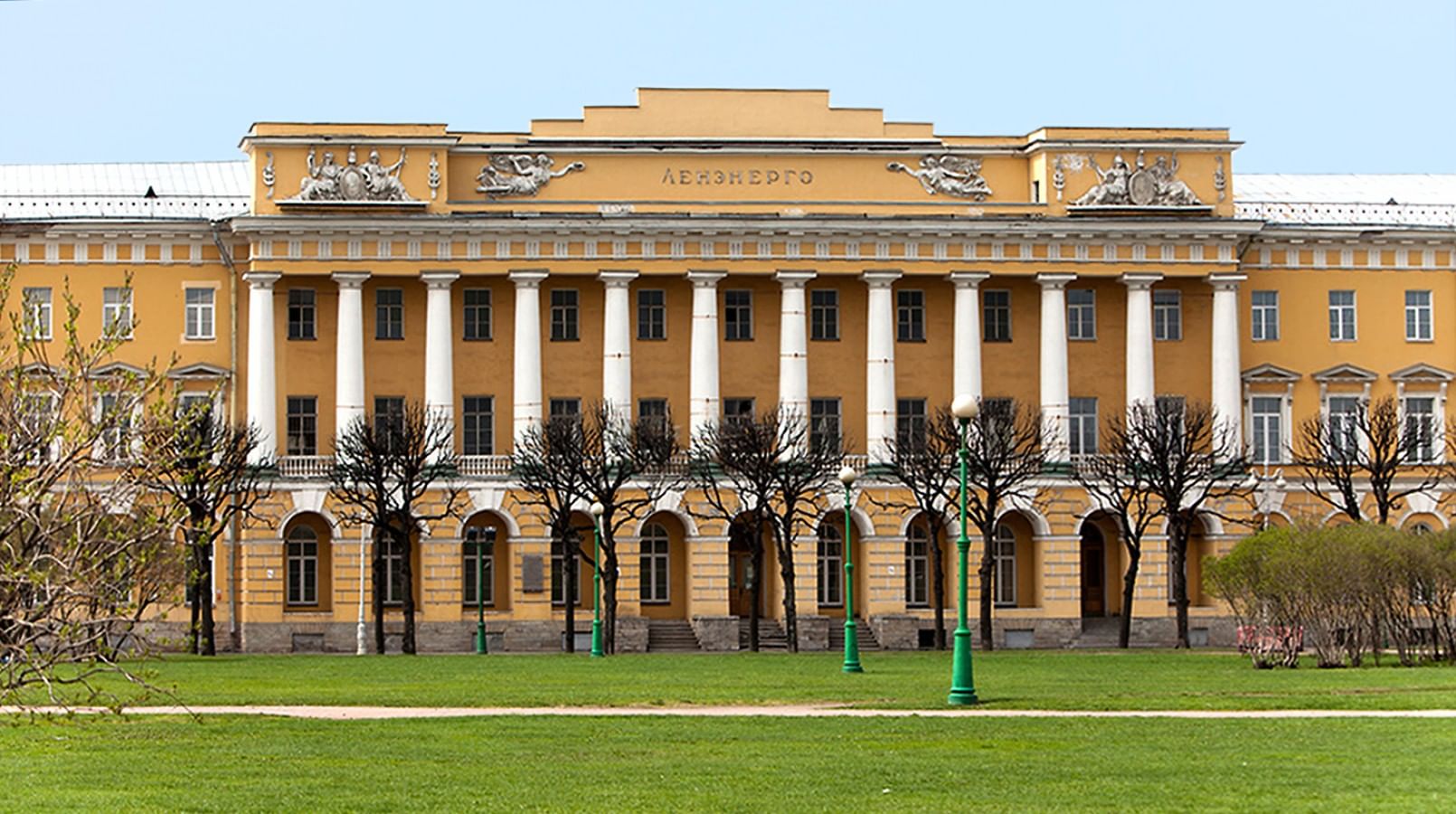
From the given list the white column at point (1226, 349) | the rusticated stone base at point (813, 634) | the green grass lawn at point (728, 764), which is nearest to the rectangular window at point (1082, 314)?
the white column at point (1226, 349)

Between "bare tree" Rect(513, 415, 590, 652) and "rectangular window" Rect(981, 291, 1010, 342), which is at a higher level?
"rectangular window" Rect(981, 291, 1010, 342)

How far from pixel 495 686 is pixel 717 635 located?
120 ft

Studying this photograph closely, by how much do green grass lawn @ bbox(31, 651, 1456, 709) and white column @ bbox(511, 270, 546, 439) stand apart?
21.8 meters

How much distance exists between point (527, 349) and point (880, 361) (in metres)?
11.7

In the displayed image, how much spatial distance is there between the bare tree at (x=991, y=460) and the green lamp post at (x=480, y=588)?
1449 centimetres

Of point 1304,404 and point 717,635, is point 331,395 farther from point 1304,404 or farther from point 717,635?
point 1304,404

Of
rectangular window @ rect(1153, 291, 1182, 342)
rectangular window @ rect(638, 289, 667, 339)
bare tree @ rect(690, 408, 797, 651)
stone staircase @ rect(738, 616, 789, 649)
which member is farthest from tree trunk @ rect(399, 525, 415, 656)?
rectangular window @ rect(1153, 291, 1182, 342)

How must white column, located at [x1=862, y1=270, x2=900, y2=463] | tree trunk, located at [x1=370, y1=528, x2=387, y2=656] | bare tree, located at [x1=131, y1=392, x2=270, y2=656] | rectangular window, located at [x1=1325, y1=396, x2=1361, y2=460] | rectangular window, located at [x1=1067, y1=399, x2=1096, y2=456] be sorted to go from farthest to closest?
1. rectangular window, located at [x1=1067, y1=399, x2=1096, y2=456]
2. white column, located at [x1=862, y1=270, x2=900, y2=463]
3. rectangular window, located at [x1=1325, y1=396, x2=1361, y2=460]
4. tree trunk, located at [x1=370, y1=528, x2=387, y2=656]
5. bare tree, located at [x1=131, y1=392, x2=270, y2=656]

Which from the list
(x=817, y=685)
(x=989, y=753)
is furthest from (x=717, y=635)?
(x=989, y=753)

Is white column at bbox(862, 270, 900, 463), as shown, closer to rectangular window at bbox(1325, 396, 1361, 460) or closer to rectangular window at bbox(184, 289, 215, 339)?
rectangular window at bbox(1325, 396, 1361, 460)

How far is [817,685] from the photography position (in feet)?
159

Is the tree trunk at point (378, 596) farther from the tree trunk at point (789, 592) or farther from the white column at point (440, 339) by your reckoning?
the tree trunk at point (789, 592)

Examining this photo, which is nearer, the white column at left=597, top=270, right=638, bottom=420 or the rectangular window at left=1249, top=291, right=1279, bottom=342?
the white column at left=597, top=270, right=638, bottom=420

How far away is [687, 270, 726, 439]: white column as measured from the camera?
88250 millimetres
